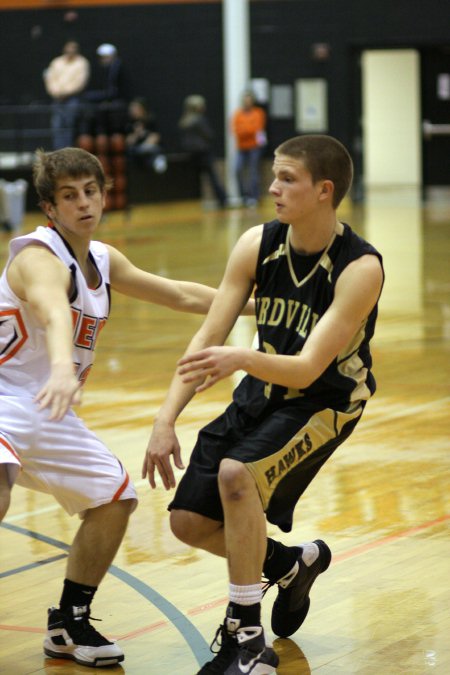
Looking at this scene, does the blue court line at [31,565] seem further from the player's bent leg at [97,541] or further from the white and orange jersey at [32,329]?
the white and orange jersey at [32,329]

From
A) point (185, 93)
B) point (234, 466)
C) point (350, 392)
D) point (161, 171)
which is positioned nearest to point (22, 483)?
point (234, 466)

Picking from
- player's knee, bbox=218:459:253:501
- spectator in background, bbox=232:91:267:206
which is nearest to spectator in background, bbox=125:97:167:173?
spectator in background, bbox=232:91:267:206

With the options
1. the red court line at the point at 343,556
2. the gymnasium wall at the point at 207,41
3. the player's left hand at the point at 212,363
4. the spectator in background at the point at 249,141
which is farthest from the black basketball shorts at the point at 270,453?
the gymnasium wall at the point at 207,41

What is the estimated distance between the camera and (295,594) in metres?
3.75

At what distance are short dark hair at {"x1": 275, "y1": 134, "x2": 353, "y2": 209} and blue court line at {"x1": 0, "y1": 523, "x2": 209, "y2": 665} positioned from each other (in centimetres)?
136

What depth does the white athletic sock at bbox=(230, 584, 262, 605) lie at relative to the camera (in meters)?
3.40

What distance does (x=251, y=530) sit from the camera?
3381 mm

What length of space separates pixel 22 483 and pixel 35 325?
48 cm

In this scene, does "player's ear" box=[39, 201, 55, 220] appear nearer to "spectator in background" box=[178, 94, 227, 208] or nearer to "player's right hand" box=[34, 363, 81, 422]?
"player's right hand" box=[34, 363, 81, 422]

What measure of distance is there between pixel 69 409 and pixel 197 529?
491 mm

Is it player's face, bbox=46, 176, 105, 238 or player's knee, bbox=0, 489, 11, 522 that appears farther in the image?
player's face, bbox=46, 176, 105, 238

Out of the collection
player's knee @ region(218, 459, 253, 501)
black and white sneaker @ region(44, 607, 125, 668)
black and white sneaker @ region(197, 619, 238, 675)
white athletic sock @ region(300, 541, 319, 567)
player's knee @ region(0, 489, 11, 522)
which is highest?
player's knee @ region(218, 459, 253, 501)

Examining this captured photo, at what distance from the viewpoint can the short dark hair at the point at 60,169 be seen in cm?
368

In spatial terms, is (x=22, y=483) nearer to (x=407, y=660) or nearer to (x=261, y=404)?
(x=261, y=404)
